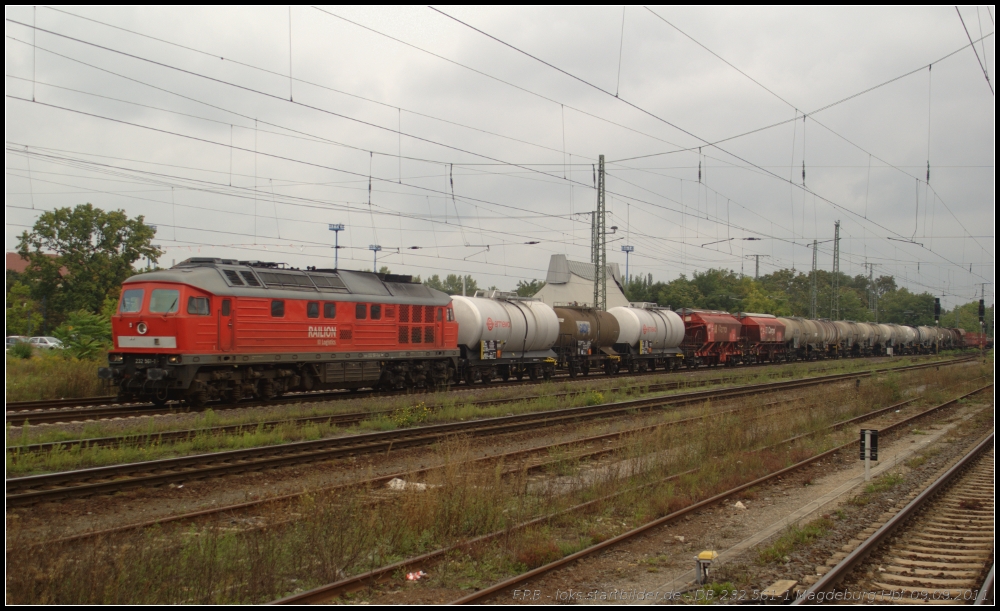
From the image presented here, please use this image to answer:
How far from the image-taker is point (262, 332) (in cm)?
2083

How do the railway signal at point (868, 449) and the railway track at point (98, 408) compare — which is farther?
the railway track at point (98, 408)

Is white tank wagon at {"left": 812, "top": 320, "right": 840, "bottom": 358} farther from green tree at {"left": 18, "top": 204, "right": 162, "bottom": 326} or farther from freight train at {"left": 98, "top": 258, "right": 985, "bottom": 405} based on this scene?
green tree at {"left": 18, "top": 204, "right": 162, "bottom": 326}

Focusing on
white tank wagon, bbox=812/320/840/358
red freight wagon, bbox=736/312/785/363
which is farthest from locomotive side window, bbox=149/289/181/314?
white tank wagon, bbox=812/320/840/358

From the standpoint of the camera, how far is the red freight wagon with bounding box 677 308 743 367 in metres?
45.7

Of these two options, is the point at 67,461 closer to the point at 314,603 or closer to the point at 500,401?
the point at 314,603

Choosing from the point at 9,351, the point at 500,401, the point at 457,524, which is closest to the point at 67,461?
the point at 457,524

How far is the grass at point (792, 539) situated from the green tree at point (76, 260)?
52042 mm

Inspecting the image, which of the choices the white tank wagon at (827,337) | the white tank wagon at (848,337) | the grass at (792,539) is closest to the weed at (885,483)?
the grass at (792,539)

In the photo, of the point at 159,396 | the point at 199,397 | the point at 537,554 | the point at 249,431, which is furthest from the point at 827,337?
the point at 537,554

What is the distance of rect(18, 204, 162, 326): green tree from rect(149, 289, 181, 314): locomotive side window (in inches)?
1431

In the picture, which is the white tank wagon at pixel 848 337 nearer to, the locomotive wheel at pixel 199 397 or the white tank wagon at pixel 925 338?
the white tank wagon at pixel 925 338

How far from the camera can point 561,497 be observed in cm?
1115

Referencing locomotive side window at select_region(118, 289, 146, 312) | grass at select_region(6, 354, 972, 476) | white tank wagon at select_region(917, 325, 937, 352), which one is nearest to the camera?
grass at select_region(6, 354, 972, 476)

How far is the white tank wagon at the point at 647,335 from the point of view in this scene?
39188mm
